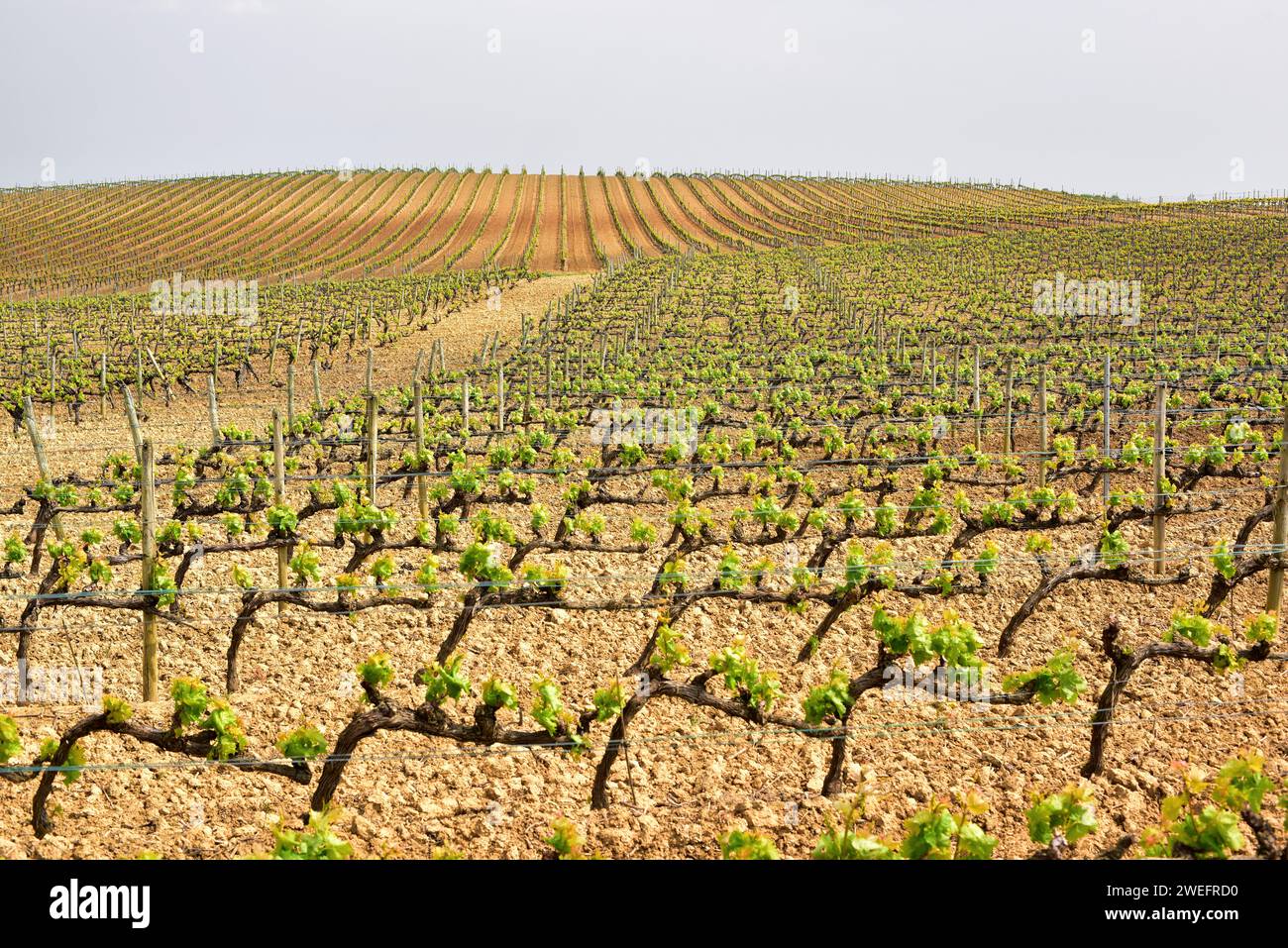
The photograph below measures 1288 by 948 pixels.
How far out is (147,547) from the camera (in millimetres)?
8406

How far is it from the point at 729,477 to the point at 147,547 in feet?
30.3

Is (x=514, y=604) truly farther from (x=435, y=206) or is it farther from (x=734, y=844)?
(x=435, y=206)

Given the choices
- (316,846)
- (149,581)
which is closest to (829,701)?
(316,846)

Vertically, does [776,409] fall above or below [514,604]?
above

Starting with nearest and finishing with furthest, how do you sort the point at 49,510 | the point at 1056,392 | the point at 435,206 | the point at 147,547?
the point at 147,547 → the point at 49,510 → the point at 1056,392 → the point at 435,206

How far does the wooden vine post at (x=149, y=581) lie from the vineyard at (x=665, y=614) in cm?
5

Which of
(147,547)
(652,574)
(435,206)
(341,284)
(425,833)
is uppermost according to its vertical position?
(435,206)

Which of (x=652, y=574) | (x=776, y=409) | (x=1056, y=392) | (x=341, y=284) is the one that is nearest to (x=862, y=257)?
(x=341, y=284)

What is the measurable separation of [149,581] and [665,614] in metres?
4.77

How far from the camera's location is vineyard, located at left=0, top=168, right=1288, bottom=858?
21.0 ft

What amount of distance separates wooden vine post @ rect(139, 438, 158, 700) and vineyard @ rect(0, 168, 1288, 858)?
0.15ft

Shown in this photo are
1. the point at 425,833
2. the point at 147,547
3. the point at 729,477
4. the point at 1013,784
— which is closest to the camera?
the point at 425,833

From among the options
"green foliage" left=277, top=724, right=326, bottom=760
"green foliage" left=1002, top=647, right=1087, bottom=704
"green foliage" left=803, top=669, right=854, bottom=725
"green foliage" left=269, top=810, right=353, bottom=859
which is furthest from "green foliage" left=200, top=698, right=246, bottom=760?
"green foliage" left=1002, top=647, right=1087, bottom=704

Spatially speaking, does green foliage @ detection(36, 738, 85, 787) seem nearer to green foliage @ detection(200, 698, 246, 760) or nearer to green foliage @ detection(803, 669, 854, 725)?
green foliage @ detection(200, 698, 246, 760)
